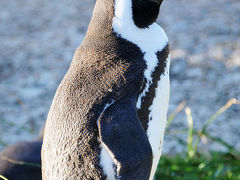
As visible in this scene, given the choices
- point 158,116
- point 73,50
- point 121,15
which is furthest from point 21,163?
point 73,50

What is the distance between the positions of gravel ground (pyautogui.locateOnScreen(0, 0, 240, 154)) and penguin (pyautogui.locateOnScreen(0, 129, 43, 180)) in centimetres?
72

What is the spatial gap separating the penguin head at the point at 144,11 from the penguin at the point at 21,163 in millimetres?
830

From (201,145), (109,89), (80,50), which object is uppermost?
(80,50)

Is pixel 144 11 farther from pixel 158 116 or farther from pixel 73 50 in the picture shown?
pixel 73 50

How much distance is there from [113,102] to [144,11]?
0.32m

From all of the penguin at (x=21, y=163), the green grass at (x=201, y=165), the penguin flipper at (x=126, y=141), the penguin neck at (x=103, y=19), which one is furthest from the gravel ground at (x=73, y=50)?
the penguin flipper at (x=126, y=141)

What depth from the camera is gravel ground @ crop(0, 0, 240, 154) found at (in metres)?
3.10

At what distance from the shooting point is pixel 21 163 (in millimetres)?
1875

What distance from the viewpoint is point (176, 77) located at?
11.4 feet

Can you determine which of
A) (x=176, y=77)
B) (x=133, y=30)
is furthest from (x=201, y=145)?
(x=133, y=30)

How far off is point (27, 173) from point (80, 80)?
2.28 ft

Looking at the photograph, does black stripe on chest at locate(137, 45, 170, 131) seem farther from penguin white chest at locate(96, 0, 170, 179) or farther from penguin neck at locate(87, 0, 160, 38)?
penguin neck at locate(87, 0, 160, 38)

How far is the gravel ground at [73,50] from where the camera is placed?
3102 mm

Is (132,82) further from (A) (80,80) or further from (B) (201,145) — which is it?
(B) (201,145)
